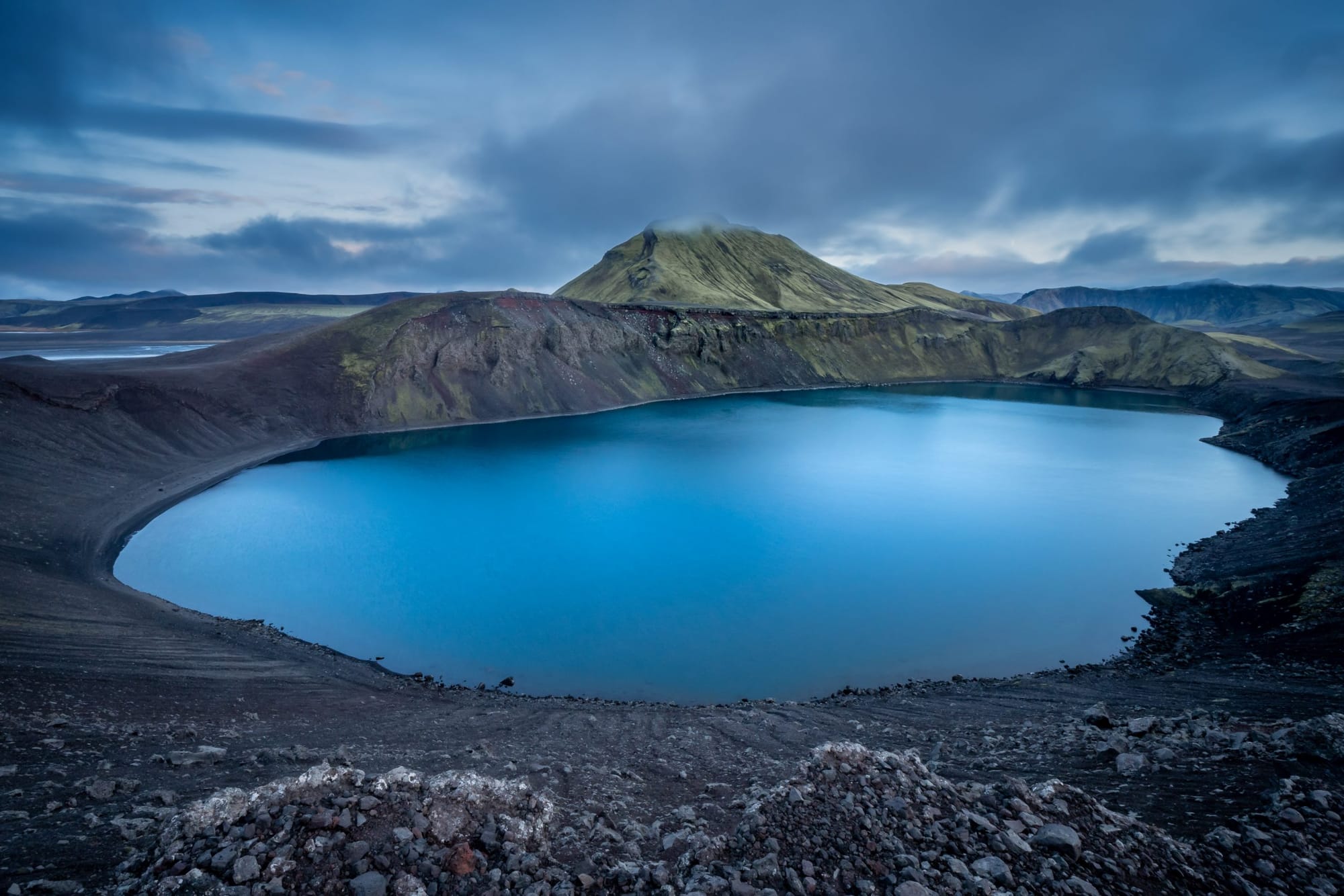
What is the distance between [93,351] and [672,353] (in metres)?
99.1

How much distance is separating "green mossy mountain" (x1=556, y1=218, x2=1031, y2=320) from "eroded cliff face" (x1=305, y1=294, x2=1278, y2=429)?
13.0 meters

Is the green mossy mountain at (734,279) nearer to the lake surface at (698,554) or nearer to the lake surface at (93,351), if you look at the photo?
the lake surface at (698,554)

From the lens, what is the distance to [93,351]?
98.6m

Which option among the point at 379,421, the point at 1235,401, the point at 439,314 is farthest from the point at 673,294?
the point at 1235,401

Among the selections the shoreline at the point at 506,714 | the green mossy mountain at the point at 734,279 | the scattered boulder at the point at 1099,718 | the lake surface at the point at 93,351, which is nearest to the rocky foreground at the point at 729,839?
the shoreline at the point at 506,714

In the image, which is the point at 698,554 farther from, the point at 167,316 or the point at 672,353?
the point at 167,316

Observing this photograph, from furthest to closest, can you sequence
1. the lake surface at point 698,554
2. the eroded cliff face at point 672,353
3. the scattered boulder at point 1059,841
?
1. the eroded cliff face at point 672,353
2. the lake surface at point 698,554
3. the scattered boulder at point 1059,841

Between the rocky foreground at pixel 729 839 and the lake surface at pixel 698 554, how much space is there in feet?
26.2

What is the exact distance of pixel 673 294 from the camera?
9388cm

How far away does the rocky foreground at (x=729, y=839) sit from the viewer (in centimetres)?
443

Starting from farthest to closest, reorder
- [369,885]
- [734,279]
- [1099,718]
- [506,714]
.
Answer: [734,279]
[506,714]
[1099,718]
[369,885]

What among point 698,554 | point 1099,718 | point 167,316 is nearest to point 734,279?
point 698,554

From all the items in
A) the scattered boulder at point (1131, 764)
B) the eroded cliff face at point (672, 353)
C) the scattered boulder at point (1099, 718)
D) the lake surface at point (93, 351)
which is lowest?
the scattered boulder at point (1099, 718)

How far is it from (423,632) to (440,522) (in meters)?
10.3
